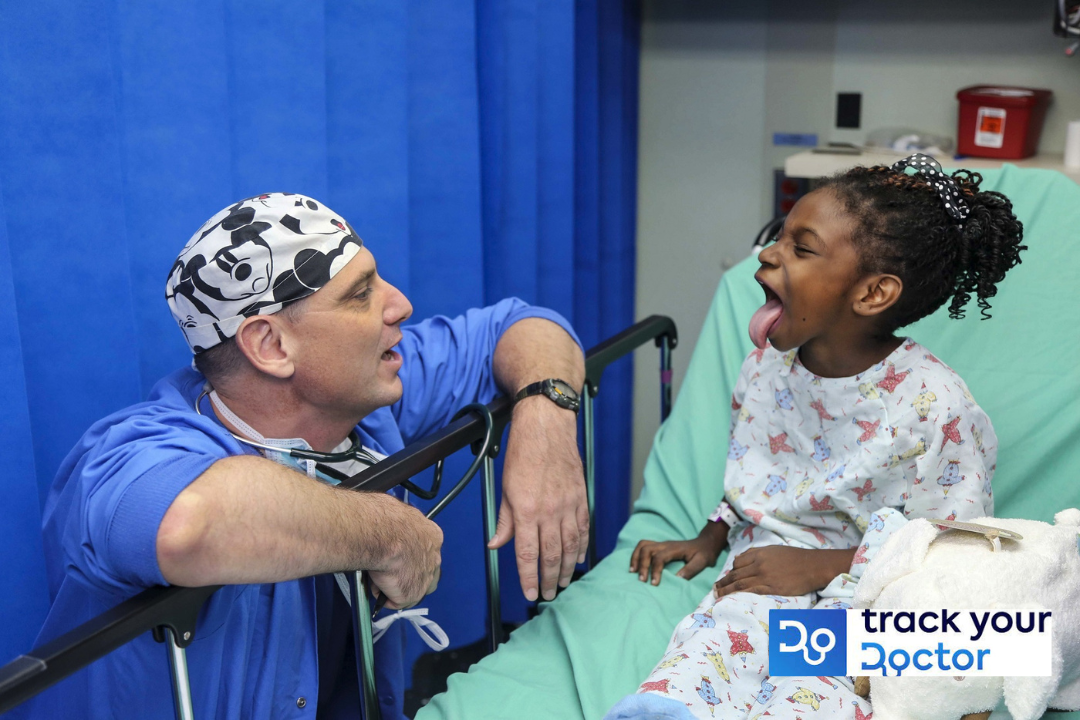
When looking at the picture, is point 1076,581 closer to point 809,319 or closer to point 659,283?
point 809,319

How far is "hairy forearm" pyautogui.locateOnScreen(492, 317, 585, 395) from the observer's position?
144 centimetres

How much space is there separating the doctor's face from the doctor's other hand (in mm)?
201

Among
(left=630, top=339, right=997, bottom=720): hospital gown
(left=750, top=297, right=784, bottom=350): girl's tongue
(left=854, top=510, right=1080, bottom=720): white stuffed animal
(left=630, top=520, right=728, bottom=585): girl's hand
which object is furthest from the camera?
(left=630, top=520, right=728, bottom=585): girl's hand

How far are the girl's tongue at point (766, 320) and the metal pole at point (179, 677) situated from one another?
0.84m

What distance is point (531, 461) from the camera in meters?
1.31

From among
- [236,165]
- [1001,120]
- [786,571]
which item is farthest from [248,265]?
[1001,120]

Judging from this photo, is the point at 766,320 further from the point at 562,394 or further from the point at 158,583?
the point at 158,583

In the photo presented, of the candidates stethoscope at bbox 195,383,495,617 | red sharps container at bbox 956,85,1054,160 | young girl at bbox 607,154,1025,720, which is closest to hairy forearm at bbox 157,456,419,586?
stethoscope at bbox 195,383,495,617

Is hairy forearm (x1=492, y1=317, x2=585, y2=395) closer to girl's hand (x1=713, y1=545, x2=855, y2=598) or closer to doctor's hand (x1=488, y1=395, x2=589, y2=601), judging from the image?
doctor's hand (x1=488, y1=395, x2=589, y2=601)

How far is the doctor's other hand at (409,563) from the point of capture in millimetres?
1104

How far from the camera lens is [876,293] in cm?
133

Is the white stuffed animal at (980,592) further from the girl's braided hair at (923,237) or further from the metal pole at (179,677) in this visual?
the metal pole at (179,677)

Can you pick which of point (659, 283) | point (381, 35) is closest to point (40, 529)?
point (381, 35)

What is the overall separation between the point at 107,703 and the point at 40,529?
0.75 feet
